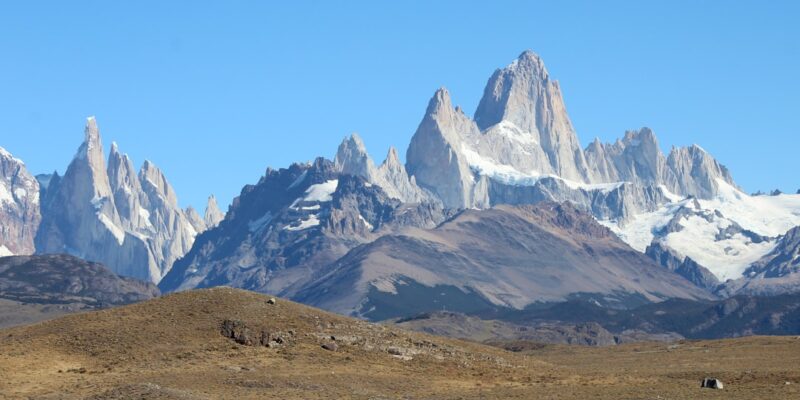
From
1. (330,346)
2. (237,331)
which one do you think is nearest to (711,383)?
(330,346)

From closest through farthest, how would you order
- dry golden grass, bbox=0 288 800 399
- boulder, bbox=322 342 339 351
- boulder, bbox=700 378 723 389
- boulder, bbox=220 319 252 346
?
dry golden grass, bbox=0 288 800 399 < boulder, bbox=700 378 723 389 < boulder, bbox=220 319 252 346 < boulder, bbox=322 342 339 351

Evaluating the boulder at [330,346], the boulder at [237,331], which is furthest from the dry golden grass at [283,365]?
the boulder at [237,331]

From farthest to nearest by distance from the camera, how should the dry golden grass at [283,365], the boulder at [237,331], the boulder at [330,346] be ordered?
1. the boulder at [330,346]
2. the boulder at [237,331]
3. the dry golden grass at [283,365]

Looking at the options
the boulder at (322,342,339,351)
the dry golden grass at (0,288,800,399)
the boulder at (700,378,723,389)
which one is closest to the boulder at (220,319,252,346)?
the dry golden grass at (0,288,800,399)

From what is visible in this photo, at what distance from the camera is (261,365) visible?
412ft

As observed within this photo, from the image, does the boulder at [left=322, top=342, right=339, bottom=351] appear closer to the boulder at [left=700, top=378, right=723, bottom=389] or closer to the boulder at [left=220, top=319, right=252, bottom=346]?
the boulder at [left=220, top=319, right=252, bottom=346]

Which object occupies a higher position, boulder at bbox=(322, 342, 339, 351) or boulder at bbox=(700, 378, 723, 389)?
boulder at bbox=(322, 342, 339, 351)

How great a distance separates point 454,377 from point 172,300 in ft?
102

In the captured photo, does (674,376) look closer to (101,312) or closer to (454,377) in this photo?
(454,377)

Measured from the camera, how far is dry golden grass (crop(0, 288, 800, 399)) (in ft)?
378

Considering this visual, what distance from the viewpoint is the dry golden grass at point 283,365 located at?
115250 millimetres

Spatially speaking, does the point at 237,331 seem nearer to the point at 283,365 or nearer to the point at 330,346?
the point at 330,346

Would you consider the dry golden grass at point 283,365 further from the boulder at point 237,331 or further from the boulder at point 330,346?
the boulder at point 237,331

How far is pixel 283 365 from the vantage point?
126062 millimetres
